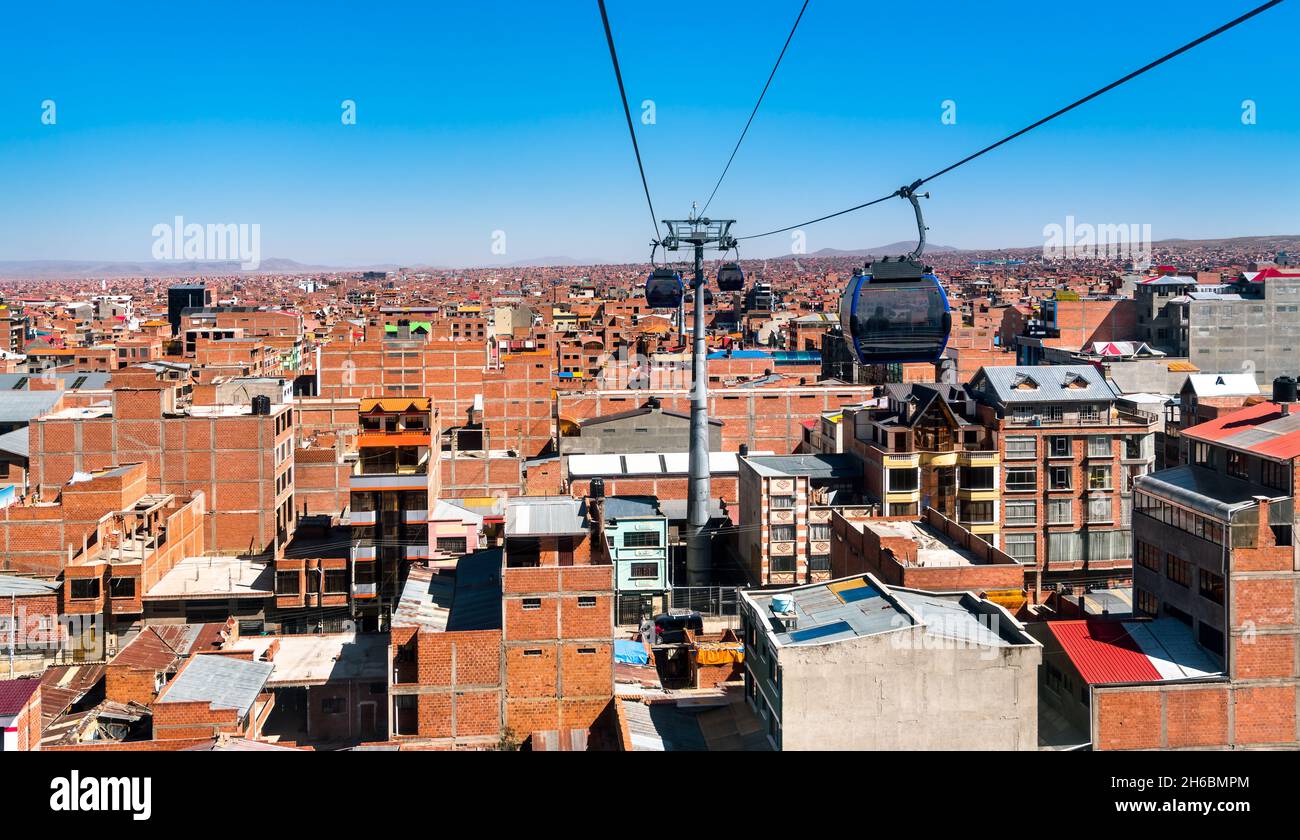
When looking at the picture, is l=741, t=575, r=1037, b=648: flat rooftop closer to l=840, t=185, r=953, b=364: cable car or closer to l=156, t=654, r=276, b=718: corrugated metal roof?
l=840, t=185, r=953, b=364: cable car

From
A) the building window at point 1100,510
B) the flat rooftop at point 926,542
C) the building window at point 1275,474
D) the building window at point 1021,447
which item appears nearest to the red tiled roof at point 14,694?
the flat rooftop at point 926,542

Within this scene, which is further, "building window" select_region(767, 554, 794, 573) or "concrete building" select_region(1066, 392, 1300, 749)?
"building window" select_region(767, 554, 794, 573)

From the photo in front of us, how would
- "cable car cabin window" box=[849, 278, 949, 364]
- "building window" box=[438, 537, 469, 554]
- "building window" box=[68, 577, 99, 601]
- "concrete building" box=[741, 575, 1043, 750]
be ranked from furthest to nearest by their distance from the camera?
"building window" box=[438, 537, 469, 554]
"building window" box=[68, 577, 99, 601]
"concrete building" box=[741, 575, 1043, 750]
"cable car cabin window" box=[849, 278, 949, 364]

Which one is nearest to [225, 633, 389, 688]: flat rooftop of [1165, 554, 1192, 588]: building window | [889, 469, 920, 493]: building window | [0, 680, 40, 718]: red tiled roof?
[0, 680, 40, 718]: red tiled roof

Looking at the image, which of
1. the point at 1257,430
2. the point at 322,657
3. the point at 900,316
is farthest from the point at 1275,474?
the point at 322,657

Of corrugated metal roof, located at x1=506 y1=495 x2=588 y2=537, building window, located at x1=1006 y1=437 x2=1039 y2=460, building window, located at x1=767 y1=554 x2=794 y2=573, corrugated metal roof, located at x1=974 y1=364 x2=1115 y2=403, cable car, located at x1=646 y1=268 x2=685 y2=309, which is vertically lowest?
building window, located at x1=767 y1=554 x2=794 y2=573
